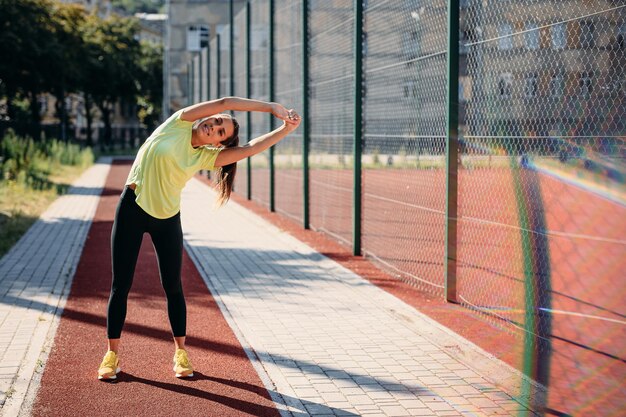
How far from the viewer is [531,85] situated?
7.57 meters

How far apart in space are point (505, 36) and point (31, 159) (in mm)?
Answer: 25132

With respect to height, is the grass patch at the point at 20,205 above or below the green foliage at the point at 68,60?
below

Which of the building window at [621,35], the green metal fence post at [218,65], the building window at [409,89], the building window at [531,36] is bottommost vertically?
the building window at [409,89]

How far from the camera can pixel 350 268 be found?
1059 cm

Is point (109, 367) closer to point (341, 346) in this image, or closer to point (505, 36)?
point (341, 346)

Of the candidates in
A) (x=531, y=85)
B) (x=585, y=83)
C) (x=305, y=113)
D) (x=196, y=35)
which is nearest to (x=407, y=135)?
(x=531, y=85)

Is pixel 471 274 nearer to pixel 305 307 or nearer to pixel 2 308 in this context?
pixel 305 307

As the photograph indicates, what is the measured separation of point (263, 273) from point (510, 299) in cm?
311

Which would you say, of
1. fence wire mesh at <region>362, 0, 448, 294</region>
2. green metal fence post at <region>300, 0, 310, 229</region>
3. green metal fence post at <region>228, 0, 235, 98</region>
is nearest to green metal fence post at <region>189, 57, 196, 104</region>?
green metal fence post at <region>228, 0, 235, 98</region>

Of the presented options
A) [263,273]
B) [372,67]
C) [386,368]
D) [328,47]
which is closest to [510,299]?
[386,368]

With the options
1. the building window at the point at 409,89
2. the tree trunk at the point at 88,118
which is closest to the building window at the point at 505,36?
the building window at the point at 409,89

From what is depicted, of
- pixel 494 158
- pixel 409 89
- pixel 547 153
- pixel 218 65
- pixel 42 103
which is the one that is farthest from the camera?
pixel 42 103

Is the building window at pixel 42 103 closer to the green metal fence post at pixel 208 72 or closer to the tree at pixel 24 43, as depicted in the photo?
the tree at pixel 24 43

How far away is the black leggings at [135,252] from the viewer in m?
5.77
